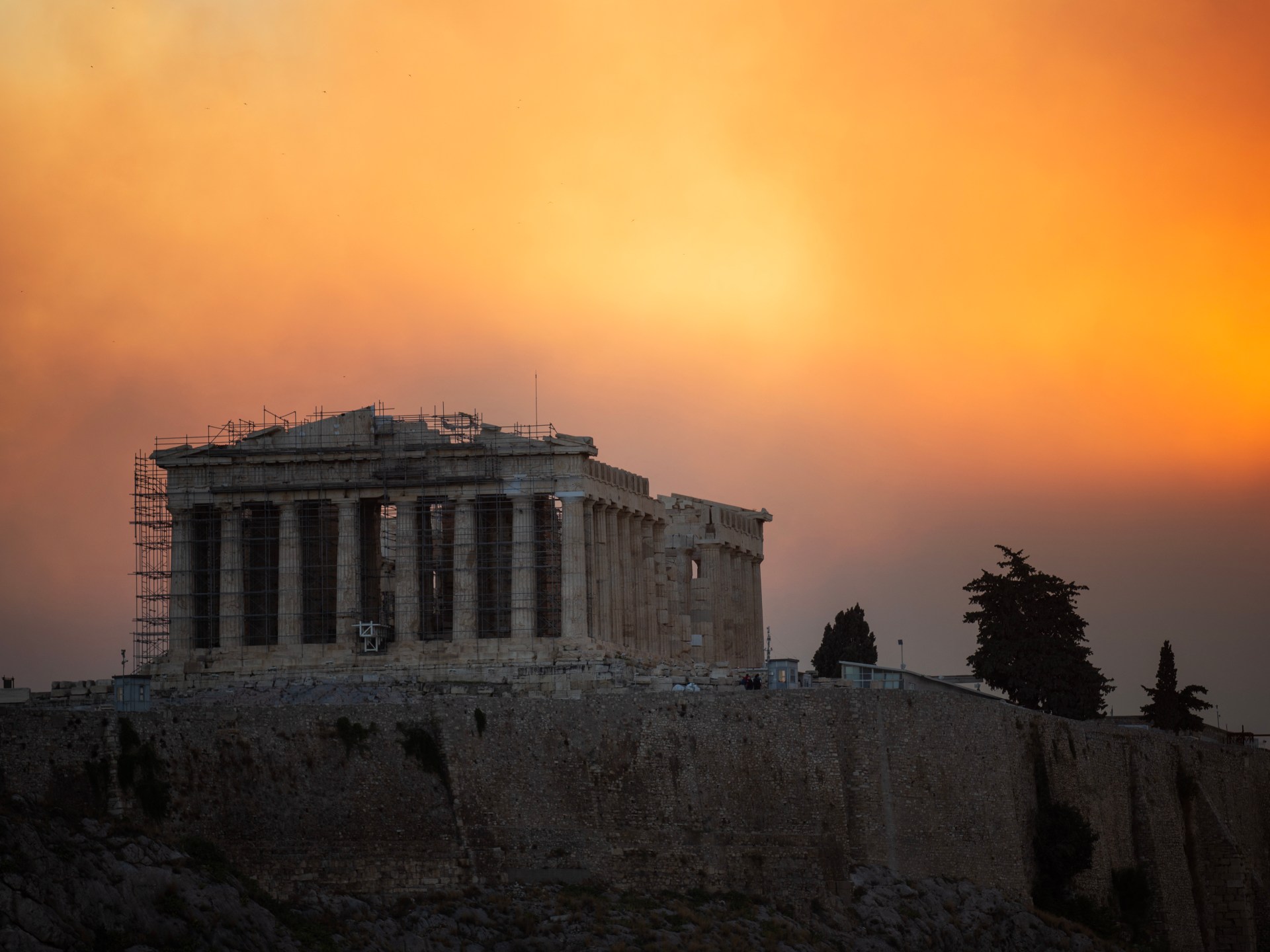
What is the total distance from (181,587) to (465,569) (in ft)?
31.7

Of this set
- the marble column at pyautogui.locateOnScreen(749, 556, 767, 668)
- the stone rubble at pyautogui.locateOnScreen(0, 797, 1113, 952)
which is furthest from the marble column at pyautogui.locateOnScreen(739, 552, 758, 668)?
the stone rubble at pyautogui.locateOnScreen(0, 797, 1113, 952)

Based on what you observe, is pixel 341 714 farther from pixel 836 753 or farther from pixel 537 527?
pixel 537 527

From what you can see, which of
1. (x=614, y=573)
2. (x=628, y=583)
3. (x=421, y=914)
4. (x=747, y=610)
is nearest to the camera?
(x=421, y=914)

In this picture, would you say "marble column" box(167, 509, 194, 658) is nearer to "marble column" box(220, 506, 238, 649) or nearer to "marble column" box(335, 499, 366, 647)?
"marble column" box(220, 506, 238, 649)

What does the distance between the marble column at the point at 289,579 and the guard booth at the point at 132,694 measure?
635 inches

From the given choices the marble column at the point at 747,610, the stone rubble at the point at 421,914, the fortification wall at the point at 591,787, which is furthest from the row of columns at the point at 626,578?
the stone rubble at the point at 421,914

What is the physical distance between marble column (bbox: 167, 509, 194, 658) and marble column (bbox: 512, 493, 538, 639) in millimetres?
10955

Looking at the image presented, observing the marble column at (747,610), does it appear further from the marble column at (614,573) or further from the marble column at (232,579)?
the marble column at (232,579)

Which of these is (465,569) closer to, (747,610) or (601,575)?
(601,575)

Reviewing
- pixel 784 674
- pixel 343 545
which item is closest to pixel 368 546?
pixel 343 545

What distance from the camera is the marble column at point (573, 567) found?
276 feet

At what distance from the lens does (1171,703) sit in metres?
99.3

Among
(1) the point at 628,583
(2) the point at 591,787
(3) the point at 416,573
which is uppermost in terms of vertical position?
(1) the point at 628,583

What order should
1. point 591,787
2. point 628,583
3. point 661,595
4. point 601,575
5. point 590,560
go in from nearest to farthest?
point 591,787 < point 590,560 < point 601,575 < point 628,583 < point 661,595
